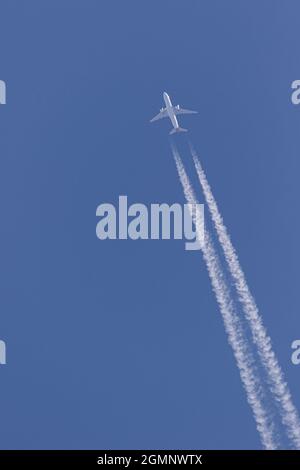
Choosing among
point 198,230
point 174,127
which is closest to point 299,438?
point 198,230

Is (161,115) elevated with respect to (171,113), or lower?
elevated

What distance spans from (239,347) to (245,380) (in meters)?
2.82

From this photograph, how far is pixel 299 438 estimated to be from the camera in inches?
2164

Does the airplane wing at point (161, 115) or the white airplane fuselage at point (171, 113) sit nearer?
the white airplane fuselage at point (171, 113)

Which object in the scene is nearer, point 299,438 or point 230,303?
point 299,438

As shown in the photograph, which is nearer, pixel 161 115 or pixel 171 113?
pixel 171 113

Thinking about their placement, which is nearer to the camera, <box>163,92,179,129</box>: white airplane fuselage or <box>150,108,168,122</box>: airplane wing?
<box>163,92,179,129</box>: white airplane fuselage
